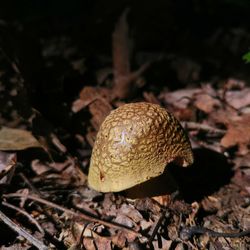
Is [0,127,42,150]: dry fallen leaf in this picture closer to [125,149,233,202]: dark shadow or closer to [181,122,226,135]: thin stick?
[125,149,233,202]: dark shadow

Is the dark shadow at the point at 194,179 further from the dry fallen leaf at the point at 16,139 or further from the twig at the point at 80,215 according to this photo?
the dry fallen leaf at the point at 16,139

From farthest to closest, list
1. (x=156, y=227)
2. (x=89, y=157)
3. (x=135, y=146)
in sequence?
(x=89, y=157)
(x=156, y=227)
(x=135, y=146)

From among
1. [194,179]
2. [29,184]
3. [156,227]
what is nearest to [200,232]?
[156,227]

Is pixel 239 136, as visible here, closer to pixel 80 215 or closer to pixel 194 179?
pixel 194 179

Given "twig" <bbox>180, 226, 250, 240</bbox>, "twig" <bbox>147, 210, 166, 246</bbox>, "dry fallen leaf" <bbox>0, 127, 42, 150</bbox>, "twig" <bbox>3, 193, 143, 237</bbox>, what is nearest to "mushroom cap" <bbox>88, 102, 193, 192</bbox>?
"twig" <bbox>3, 193, 143, 237</bbox>

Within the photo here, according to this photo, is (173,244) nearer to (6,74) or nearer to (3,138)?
(3,138)

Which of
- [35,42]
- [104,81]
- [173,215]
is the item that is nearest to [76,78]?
[104,81]
